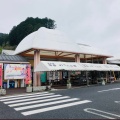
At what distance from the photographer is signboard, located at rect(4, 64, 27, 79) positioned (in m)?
18.8

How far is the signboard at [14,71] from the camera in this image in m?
18.8

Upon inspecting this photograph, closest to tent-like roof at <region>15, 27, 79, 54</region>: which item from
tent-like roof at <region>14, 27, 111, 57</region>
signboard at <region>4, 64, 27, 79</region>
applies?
tent-like roof at <region>14, 27, 111, 57</region>

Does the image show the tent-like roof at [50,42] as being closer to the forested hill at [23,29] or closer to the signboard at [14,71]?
the signboard at [14,71]

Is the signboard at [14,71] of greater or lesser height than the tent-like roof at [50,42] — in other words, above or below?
below

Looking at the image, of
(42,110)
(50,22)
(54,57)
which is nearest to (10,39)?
(50,22)

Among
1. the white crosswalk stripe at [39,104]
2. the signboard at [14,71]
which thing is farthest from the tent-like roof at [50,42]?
the white crosswalk stripe at [39,104]

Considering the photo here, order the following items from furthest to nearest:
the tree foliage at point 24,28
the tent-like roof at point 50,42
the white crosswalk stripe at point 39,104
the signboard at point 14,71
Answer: the tree foliage at point 24,28
the tent-like roof at point 50,42
the signboard at point 14,71
the white crosswalk stripe at point 39,104

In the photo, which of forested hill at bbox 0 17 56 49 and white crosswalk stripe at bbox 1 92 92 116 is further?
forested hill at bbox 0 17 56 49

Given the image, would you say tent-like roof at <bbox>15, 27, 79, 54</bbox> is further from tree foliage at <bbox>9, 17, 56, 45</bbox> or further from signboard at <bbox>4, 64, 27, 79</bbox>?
tree foliage at <bbox>9, 17, 56, 45</bbox>

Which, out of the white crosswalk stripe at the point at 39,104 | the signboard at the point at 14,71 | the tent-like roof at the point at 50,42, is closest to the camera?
A: the white crosswalk stripe at the point at 39,104

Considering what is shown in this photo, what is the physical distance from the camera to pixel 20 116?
24.0 feet

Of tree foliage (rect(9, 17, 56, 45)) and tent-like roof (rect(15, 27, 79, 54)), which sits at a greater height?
tree foliage (rect(9, 17, 56, 45))

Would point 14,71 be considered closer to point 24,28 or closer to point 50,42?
point 50,42

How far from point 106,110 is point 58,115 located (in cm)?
229
